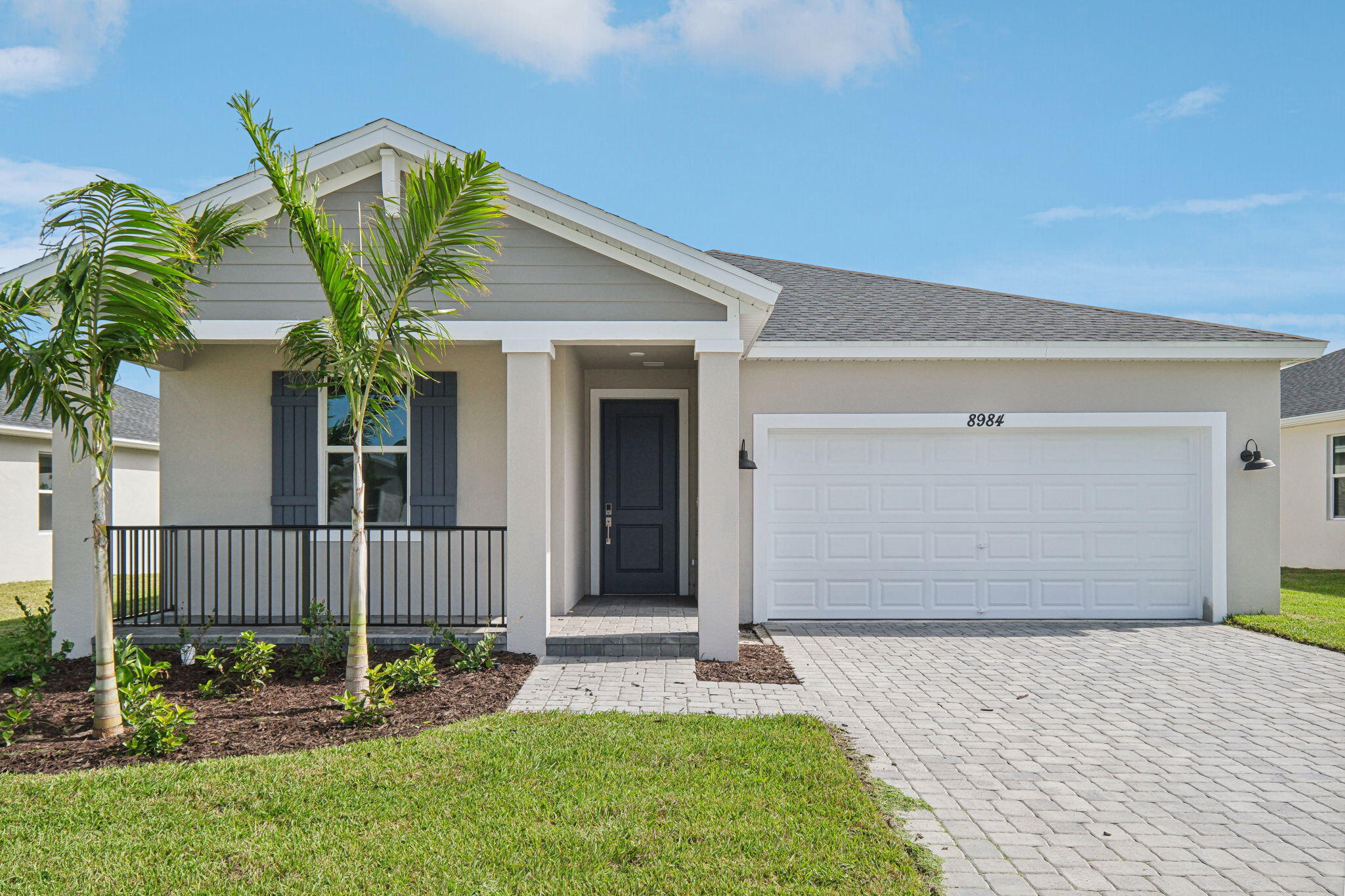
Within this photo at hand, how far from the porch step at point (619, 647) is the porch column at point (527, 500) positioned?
0.50ft

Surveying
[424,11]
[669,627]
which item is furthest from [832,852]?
[424,11]

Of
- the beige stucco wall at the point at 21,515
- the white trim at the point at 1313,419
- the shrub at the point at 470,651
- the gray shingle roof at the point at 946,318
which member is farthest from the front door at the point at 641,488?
the white trim at the point at 1313,419

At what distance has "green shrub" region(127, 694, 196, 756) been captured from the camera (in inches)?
171

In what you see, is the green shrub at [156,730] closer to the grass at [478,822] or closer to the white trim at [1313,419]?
the grass at [478,822]

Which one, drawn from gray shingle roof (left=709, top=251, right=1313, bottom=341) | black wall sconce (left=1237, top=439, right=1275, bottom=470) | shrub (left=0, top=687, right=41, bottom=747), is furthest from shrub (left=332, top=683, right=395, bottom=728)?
black wall sconce (left=1237, top=439, right=1275, bottom=470)

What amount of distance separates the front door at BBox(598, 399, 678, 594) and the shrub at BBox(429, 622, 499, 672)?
2.95 m

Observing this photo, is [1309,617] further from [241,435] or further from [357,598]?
[241,435]

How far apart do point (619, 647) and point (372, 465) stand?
325 cm

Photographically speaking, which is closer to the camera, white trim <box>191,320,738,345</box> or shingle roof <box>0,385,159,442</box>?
white trim <box>191,320,738,345</box>

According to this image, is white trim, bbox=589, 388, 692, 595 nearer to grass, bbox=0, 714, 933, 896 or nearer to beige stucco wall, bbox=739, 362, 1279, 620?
beige stucco wall, bbox=739, 362, 1279, 620

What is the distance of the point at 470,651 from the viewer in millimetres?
6562

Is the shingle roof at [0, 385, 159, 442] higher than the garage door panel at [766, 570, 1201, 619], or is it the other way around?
the shingle roof at [0, 385, 159, 442]

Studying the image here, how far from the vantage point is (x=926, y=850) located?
10.6ft

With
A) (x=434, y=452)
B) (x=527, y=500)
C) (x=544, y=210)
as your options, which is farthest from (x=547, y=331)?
(x=434, y=452)
